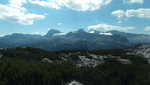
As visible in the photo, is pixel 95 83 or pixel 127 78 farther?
pixel 127 78

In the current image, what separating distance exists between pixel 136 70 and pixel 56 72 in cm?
4217

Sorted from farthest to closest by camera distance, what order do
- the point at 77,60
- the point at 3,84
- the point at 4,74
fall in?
the point at 77,60 < the point at 4,74 < the point at 3,84

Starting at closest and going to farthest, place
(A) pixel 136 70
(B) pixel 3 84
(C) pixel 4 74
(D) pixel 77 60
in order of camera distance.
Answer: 1. (B) pixel 3 84
2. (C) pixel 4 74
3. (A) pixel 136 70
4. (D) pixel 77 60

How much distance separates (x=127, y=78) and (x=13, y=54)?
106409 mm

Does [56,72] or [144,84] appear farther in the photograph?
[56,72]

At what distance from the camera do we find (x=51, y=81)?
4016 inches

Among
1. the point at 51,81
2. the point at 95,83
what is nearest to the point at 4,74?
the point at 51,81

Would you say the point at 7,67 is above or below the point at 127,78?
above

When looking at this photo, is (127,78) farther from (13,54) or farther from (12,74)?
(13,54)

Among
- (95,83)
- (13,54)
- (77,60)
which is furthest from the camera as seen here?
(13,54)

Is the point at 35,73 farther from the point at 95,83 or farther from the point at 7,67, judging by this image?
the point at 95,83

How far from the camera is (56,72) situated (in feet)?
356

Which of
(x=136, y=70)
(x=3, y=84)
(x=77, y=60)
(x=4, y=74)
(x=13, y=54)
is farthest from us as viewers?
(x=13, y=54)

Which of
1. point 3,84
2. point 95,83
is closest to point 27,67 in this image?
point 3,84
